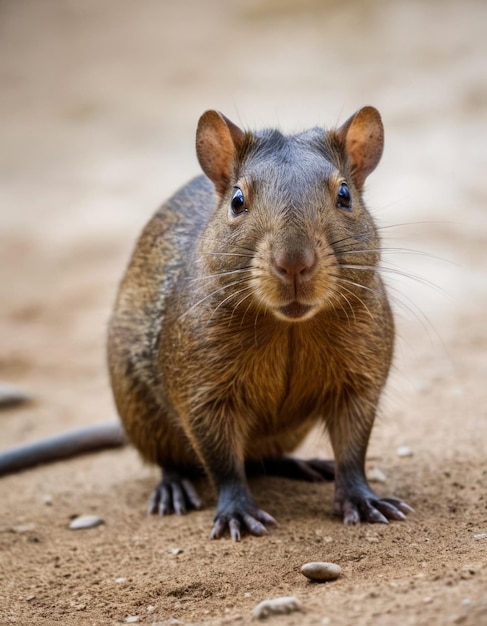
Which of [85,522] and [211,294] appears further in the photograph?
[85,522]

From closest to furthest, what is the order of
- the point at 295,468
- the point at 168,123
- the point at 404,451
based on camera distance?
1. the point at 295,468
2. the point at 404,451
3. the point at 168,123

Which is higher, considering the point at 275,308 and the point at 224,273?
the point at 224,273

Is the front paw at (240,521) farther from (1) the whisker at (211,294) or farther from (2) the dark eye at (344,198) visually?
(2) the dark eye at (344,198)

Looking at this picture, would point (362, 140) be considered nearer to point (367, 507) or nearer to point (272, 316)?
point (272, 316)

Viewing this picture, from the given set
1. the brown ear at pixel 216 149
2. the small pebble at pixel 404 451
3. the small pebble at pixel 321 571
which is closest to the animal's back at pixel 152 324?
the brown ear at pixel 216 149

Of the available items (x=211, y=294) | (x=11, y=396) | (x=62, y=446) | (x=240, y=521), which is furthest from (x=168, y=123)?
(x=240, y=521)

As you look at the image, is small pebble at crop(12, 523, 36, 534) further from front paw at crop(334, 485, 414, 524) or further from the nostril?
the nostril

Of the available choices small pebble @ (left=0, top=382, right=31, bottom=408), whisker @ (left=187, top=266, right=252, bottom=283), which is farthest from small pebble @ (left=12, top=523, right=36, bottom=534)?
small pebble @ (left=0, top=382, right=31, bottom=408)
